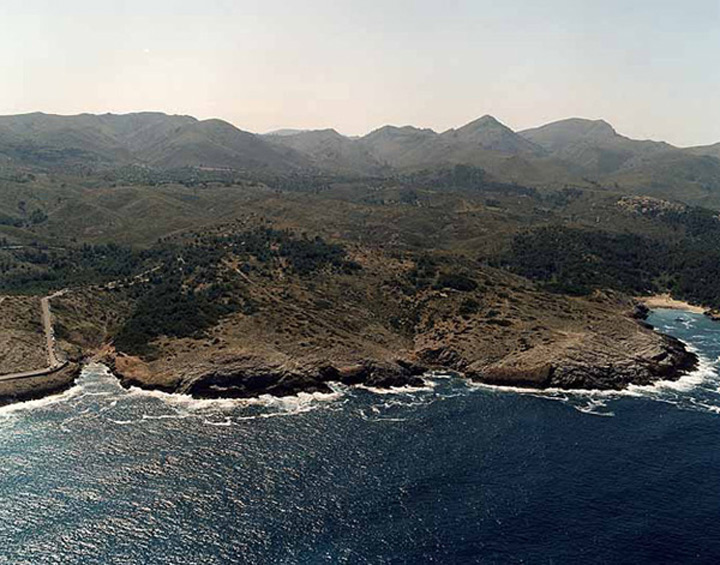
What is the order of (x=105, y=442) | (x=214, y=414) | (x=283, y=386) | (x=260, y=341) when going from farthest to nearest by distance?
(x=260, y=341)
(x=283, y=386)
(x=214, y=414)
(x=105, y=442)

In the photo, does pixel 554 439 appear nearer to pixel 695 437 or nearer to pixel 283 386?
pixel 695 437

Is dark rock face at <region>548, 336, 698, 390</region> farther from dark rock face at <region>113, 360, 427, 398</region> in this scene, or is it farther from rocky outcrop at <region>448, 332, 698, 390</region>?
dark rock face at <region>113, 360, 427, 398</region>

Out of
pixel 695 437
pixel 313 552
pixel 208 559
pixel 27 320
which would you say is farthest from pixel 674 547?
pixel 27 320

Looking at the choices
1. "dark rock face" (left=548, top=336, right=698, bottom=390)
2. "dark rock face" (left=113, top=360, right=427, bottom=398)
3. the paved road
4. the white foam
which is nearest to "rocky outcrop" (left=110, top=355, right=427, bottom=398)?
"dark rock face" (left=113, top=360, right=427, bottom=398)

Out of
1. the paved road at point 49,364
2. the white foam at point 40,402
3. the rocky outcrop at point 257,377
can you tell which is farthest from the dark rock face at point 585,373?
the paved road at point 49,364

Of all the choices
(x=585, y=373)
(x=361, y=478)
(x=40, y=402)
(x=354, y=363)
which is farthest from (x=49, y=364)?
(x=585, y=373)

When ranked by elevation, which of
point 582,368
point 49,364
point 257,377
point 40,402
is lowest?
point 40,402

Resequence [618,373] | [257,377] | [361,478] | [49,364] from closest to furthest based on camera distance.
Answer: [361,478]
[257,377]
[49,364]
[618,373]

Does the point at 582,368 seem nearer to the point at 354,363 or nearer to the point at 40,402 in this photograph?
the point at 354,363

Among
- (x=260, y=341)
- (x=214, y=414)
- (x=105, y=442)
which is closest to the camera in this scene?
(x=105, y=442)
